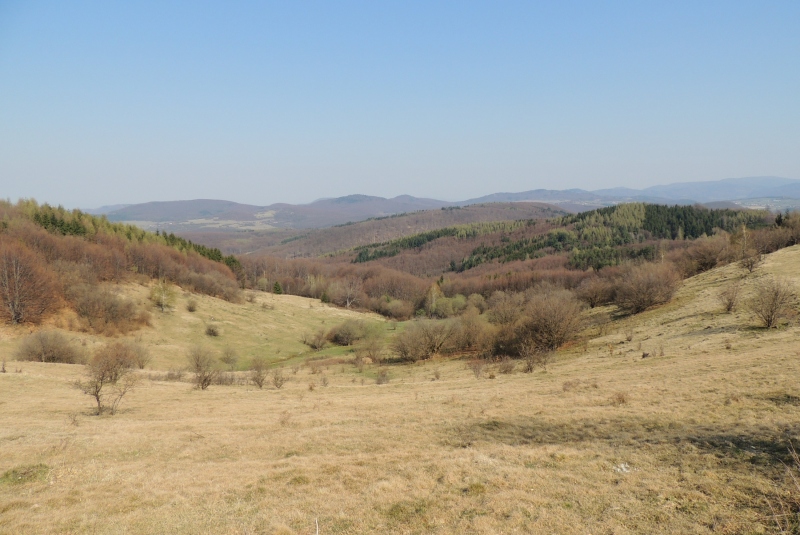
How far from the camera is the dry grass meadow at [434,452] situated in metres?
9.62

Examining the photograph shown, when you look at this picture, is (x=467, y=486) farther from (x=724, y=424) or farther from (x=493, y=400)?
(x=493, y=400)

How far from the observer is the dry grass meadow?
31.6ft

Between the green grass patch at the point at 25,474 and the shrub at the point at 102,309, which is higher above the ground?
the green grass patch at the point at 25,474

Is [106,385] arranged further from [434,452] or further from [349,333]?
[349,333]

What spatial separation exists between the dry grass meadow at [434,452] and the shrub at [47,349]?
1108cm

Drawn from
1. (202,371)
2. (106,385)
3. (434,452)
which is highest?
(434,452)

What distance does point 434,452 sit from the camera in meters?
14.2

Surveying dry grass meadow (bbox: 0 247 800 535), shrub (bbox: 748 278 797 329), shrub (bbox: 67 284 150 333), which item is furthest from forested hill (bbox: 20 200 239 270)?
shrub (bbox: 748 278 797 329)

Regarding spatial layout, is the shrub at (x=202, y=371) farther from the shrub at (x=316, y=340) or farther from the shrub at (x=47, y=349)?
the shrub at (x=316, y=340)

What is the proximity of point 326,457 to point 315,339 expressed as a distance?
55550 mm

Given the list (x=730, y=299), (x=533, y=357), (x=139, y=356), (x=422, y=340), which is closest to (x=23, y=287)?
(x=139, y=356)

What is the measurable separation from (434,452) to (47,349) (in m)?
43.2

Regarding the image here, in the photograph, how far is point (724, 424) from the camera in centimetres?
1361

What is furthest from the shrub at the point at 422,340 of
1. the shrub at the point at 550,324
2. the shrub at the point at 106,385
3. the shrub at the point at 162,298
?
the shrub at the point at 162,298
